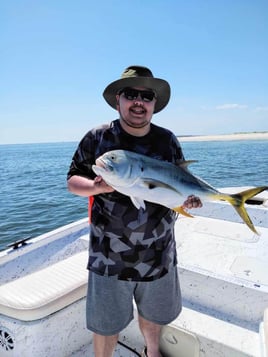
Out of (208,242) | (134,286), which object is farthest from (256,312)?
(208,242)

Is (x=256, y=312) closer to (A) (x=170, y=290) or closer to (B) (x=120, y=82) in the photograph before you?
(A) (x=170, y=290)

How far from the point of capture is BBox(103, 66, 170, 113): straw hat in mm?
2273

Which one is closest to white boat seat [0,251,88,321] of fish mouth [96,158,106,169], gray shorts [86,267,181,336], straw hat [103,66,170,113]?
gray shorts [86,267,181,336]

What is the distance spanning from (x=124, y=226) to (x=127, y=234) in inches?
2.6

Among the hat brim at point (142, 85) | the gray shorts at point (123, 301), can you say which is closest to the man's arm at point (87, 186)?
the gray shorts at point (123, 301)

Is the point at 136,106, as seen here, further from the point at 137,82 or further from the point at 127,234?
the point at 127,234

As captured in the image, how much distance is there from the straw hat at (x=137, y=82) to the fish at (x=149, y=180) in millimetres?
687

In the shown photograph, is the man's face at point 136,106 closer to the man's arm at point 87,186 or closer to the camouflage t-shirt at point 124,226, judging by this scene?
the camouflage t-shirt at point 124,226

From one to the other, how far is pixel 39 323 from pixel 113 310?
761 mm

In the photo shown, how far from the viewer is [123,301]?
229 cm

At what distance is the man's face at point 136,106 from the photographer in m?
2.23

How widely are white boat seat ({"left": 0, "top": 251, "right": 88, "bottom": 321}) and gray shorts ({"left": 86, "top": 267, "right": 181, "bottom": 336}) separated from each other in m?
0.47

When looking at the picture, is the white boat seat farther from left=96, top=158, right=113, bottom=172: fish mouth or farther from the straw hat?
the straw hat

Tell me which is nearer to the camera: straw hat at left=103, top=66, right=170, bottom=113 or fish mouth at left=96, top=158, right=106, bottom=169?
fish mouth at left=96, top=158, right=106, bottom=169
